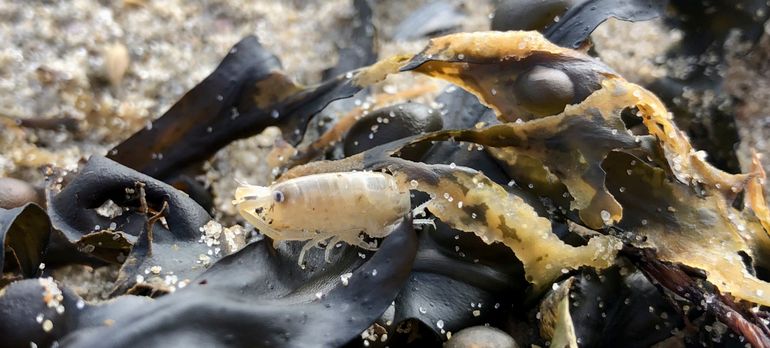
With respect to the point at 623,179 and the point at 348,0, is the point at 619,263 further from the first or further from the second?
the point at 348,0

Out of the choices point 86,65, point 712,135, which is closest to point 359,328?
point 712,135

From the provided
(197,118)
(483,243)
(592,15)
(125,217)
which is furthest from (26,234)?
(592,15)

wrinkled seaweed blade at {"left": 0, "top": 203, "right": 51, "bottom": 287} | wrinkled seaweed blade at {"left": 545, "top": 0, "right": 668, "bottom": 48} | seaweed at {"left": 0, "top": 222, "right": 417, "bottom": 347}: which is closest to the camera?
seaweed at {"left": 0, "top": 222, "right": 417, "bottom": 347}

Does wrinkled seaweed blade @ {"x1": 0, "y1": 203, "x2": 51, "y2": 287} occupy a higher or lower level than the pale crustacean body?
lower

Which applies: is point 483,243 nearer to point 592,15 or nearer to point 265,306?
point 265,306

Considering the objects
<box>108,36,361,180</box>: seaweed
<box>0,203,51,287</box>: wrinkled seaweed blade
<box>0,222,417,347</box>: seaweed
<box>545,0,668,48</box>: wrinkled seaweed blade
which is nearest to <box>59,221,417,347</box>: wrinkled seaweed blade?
<box>0,222,417,347</box>: seaweed

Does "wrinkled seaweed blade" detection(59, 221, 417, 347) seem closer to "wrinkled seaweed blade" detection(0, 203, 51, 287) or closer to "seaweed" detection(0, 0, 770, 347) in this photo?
"seaweed" detection(0, 0, 770, 347)
